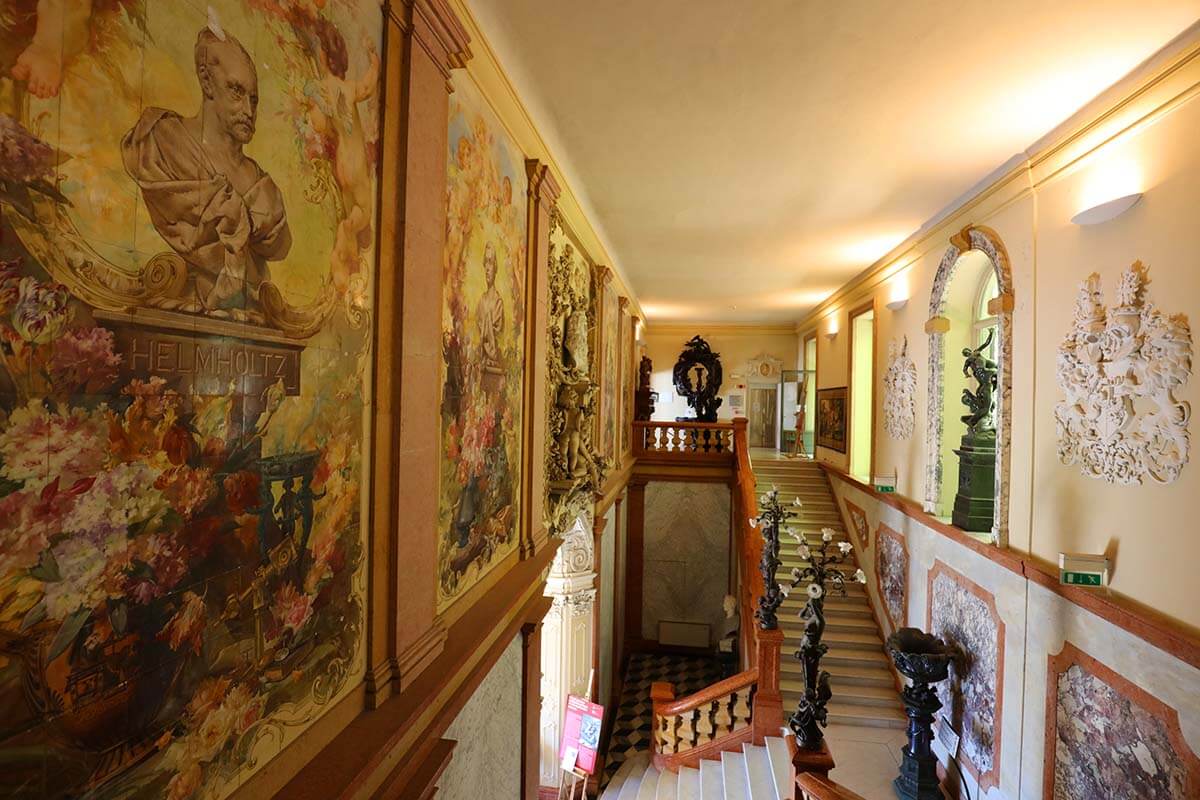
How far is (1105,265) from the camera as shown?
408cm

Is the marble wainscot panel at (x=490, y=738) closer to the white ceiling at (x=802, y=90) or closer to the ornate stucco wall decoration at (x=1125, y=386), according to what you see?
the white ceiling at (x=802, y=90)

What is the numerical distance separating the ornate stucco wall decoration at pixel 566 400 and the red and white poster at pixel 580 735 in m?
2.38

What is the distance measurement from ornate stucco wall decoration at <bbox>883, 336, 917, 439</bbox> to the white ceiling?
210 centimetres

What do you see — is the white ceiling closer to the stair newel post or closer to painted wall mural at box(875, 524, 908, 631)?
the stair newel post

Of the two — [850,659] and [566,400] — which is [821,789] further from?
[850,659]

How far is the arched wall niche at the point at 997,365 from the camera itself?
208 inches

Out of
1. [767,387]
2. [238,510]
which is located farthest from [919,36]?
[767,387]

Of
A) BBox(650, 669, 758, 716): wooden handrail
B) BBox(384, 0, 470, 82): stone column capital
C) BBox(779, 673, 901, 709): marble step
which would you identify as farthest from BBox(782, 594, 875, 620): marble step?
BBox(384, 0, 470, 82): stone column capital

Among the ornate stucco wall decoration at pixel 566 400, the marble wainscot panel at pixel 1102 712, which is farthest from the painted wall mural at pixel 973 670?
the ornate stucco wall decoration at pixel 566 400

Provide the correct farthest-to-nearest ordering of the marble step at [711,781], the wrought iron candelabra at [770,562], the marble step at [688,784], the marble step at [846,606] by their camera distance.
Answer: the marble step at [846,606]
the wrought iron candelabra at [770,562]
the marble step at [688,784]
the marble step at [711,781]

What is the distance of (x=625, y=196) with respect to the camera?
6398 millimetres

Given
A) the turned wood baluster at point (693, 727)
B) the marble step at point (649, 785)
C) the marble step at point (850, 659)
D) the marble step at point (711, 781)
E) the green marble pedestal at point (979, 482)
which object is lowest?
the marble step at point (649, 785)

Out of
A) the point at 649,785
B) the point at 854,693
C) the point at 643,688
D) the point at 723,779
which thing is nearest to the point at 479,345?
the point at 723,779

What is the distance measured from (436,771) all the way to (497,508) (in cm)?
161
